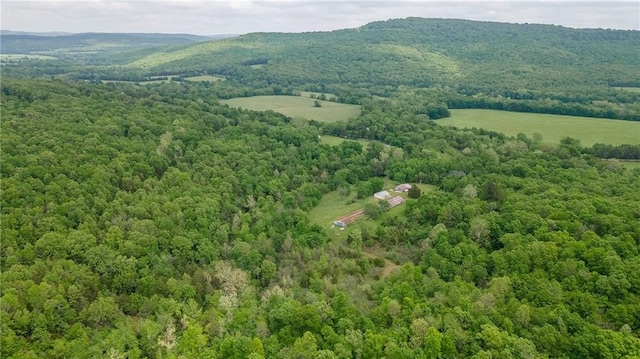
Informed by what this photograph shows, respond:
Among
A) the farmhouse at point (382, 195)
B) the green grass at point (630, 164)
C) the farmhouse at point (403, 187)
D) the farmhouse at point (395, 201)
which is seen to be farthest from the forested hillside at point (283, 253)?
the farmhouse at point (382, 195)

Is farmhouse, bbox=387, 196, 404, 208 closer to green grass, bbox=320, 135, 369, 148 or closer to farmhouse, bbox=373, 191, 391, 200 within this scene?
farmhouse, bbox=373, 191, 391, 200

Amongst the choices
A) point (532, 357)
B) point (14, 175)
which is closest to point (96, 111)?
point (14, 175)

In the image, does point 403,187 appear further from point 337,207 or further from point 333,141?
point 333,141

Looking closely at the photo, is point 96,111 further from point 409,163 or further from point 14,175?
point 409,163

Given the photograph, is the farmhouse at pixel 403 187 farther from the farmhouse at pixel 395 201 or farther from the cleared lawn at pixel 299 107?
the cleared lawn at pixel 299 107

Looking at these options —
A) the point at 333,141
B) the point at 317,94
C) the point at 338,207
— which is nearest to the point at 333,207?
the point at 338,207

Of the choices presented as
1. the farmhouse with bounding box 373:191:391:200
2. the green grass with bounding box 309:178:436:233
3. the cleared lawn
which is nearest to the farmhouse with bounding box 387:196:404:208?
the green grass with bounding box 309:178:436:233

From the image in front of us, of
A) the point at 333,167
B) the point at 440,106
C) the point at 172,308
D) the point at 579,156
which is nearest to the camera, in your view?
the point at 172,308
